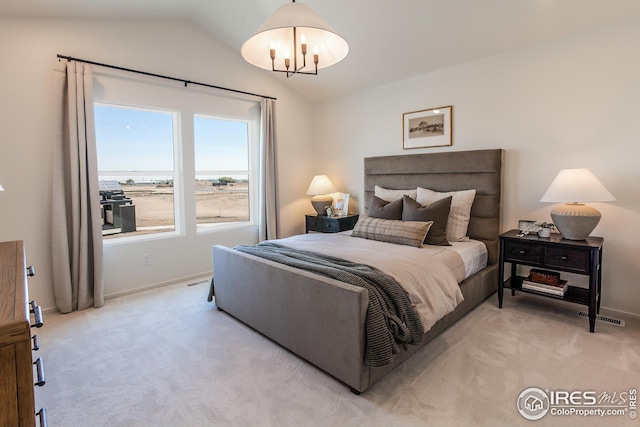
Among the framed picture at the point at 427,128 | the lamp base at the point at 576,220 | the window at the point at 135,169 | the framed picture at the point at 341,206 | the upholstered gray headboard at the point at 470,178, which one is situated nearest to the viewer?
the lamp base at the point at 576,220

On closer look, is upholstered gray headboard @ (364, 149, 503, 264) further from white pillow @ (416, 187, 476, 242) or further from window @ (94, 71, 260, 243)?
window @ (94, 71, 260, 243)

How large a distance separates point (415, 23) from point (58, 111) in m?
3.42

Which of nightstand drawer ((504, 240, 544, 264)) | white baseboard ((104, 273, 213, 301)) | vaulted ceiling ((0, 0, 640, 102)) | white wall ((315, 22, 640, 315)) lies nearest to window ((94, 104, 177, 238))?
white baseboard ((104, 273, 213, 301))

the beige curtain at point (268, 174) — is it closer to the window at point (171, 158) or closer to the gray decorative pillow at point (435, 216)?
the window at point (171, 158)

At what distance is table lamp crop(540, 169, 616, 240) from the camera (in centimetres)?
264

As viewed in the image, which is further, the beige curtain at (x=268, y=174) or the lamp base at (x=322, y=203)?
the lamp base at (x=322, y=203)

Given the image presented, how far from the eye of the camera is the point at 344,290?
196cm

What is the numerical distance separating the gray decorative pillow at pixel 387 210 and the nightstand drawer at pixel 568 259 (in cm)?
133

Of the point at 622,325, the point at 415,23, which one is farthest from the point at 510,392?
the point at 415,23

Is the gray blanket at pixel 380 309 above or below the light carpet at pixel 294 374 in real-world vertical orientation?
above

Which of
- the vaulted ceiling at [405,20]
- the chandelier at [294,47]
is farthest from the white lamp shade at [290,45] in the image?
the vaulted ceiling at [405,20]

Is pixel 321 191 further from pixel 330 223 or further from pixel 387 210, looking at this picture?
pixel 387 210

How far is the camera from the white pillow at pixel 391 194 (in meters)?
3.87

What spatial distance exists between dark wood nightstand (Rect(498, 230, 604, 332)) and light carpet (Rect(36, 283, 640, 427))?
222mm
